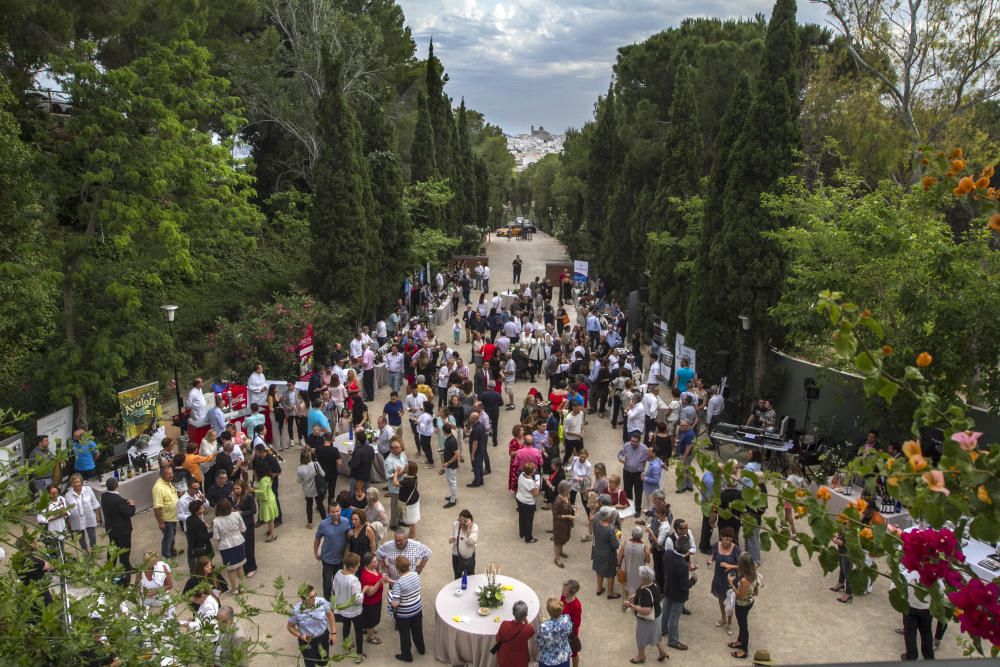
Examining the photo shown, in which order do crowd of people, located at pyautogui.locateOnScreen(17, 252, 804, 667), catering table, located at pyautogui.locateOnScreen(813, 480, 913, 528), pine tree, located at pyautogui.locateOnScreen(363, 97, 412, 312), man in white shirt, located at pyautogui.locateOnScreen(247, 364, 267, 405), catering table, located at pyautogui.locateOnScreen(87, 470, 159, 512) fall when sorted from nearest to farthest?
crowd of people, located at pyautogui.locateOnScreen(17, 252, 804, 667)
catering table, located at pyautogui.locateOnScreen(813, 480, 913, 528)
catering table, located at pyautogui.locateOnScreen(87, 470, 159, 512)
man in white shirt, located at pyautogui.locateOnScreen(247, 364, 267, 405)
pine tree, located at pyautogui.locateOnScreen(363, 97, 412, 312)

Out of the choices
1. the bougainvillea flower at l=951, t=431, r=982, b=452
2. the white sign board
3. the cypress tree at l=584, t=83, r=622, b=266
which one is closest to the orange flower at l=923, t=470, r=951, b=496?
the bougainvillea flower at l=951, t=431, r=982, b=452

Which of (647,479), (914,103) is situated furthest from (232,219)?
(914,103)

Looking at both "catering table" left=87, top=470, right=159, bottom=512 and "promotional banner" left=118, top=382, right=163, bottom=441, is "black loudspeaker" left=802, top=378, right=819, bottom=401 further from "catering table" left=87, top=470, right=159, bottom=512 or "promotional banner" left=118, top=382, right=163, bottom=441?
"promotional banner" left=118, top=382, right=163, bottom=441

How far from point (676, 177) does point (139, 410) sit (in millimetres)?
18244

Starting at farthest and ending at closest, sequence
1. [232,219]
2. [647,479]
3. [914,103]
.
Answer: [914,103]
[232,219]
[647,479]

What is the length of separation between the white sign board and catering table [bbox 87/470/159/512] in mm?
1132

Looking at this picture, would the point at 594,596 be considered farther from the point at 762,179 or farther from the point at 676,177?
the point at 676,177

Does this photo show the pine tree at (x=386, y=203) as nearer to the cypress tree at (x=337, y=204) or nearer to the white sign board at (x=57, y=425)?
the cypress tree at (x=337, y=204)

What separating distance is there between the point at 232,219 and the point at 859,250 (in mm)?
15565

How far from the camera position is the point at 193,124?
61.5 ft

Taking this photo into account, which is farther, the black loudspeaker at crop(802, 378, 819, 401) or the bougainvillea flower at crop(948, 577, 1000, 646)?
the black loudspeaker at crop(802, 378, 819, 401)

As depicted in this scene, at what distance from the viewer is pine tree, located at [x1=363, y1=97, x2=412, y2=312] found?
82.2 feet

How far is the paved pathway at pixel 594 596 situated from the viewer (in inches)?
344

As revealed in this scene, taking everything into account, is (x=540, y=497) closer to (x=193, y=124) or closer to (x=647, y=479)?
(x=647, y=479)
